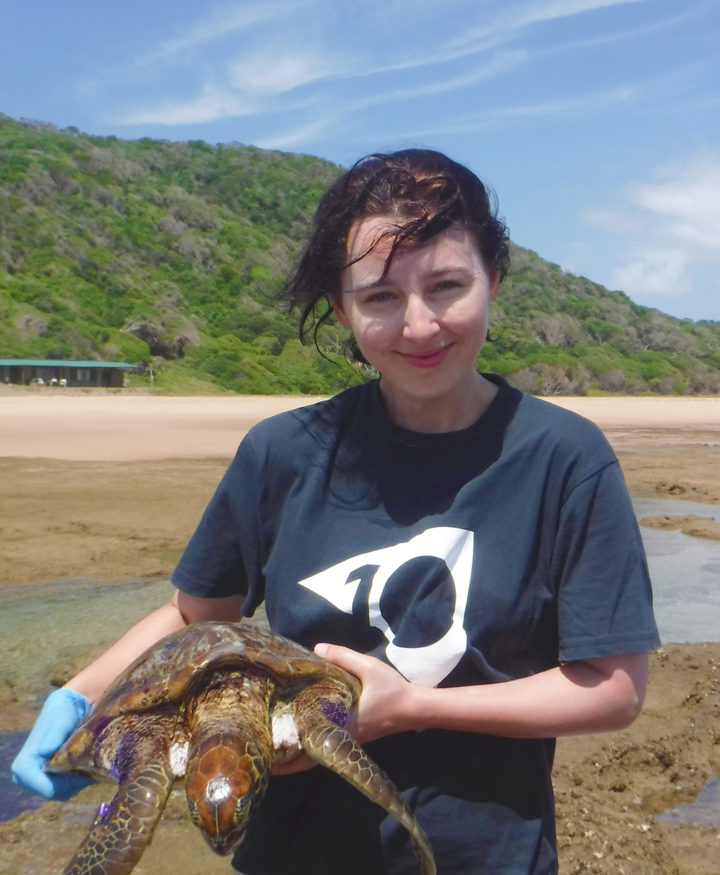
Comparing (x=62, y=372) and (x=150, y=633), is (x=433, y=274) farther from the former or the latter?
(x=62, y=372)

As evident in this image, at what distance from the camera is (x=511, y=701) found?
1682 millimetres

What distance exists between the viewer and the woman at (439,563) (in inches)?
67.1

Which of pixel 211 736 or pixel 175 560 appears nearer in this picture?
pixel 211 736

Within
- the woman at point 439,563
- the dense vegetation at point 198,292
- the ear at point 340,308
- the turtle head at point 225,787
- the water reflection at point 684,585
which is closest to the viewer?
the turtle head at point 225,787

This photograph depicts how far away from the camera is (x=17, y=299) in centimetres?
4831

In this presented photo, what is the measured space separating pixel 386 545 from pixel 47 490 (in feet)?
33.3

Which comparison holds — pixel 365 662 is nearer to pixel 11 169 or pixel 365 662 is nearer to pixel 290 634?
pixel 290 634

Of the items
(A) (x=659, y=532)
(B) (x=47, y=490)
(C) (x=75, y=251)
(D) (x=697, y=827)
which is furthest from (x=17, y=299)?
(D) (x=697, y=827)

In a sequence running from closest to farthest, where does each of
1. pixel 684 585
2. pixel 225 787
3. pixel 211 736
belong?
1. pixel 225 787
2. pixel 211 736
3. pixel 684 585

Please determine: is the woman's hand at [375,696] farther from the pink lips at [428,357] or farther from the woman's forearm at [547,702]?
the pink lips at [428,357]

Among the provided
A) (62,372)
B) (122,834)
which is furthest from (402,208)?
(62,372)

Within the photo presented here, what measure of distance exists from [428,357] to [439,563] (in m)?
0.44

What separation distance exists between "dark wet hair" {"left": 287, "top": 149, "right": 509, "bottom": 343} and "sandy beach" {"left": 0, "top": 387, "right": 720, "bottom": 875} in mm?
2308

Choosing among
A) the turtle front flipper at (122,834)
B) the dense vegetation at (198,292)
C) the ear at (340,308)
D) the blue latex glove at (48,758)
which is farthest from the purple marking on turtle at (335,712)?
the dense vegetation at (198,292)
